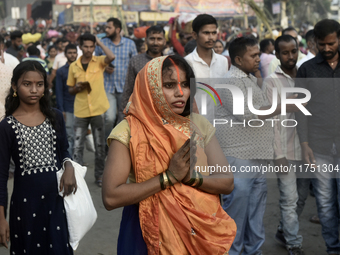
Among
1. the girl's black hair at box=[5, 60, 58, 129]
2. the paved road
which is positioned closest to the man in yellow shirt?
the paved road

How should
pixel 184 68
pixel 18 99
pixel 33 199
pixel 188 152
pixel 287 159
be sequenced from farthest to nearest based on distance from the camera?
pixel 287 159 < pixel 18 99 < pixel 33 199 < pixel 184 68 < pixel 188 152

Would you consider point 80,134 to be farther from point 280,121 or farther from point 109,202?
point 109,202

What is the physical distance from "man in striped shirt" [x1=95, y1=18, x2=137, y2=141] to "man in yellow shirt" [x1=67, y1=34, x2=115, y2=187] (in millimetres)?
499

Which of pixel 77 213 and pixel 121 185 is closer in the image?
pixel 121 185

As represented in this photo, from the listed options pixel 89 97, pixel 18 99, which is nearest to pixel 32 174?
pixel 18 99

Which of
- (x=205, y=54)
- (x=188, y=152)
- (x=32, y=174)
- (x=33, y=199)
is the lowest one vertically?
(x=33, y=199)

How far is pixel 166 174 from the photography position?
197cm

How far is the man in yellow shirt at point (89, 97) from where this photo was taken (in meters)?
6.16

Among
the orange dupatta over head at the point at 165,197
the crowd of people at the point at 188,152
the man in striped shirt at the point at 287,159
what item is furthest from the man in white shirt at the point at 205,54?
the orange dupatta over head at the point at 165,197

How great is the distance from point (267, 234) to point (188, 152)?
9.58 feet

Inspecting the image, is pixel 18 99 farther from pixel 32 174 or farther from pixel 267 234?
pixel 267 234

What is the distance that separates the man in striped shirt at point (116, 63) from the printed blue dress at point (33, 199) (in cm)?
384

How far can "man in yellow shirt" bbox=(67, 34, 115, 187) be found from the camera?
616 centimetres

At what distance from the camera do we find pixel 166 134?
2045mm
